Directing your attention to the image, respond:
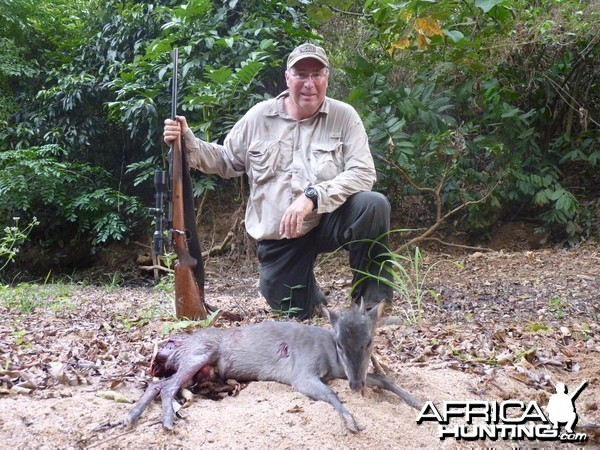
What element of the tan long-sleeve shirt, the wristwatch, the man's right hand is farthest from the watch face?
the man's right hand

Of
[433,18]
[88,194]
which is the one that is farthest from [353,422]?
[88,194]

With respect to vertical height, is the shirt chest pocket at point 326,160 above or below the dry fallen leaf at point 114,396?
above

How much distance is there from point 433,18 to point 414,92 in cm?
186

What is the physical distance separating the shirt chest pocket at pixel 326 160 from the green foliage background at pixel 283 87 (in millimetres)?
1639

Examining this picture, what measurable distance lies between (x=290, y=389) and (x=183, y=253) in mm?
1602

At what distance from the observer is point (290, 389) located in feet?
9.02

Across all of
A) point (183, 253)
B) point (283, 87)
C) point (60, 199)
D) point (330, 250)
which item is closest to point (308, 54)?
point (330, 250)

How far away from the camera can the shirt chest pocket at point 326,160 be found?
4332 millimetres

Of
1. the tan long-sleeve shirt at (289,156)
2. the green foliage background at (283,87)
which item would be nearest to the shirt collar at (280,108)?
the tan long-sleeve shirt at (289,156)

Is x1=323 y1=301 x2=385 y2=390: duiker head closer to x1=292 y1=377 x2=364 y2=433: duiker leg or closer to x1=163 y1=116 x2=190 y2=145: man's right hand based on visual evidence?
x1=292 y1=377 x2=364 y2=433: duiker leg

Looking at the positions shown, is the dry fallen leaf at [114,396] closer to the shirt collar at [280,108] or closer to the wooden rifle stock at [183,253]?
the wooden rifle stock at [183,253]

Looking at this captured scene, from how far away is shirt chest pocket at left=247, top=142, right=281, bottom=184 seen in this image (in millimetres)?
4438

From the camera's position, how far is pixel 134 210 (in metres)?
8.20

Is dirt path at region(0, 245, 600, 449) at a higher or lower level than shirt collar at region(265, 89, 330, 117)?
lower
